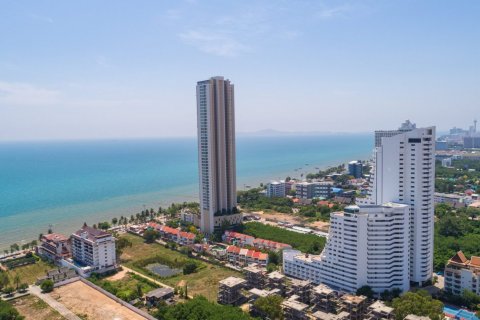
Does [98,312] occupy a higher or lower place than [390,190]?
lower

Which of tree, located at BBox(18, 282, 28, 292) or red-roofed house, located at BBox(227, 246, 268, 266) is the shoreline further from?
red-roofed house, located at BBox(227, 246, 268, 266)

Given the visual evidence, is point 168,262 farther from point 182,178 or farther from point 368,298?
point 182,178

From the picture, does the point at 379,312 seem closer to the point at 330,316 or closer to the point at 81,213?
the point at 330,316

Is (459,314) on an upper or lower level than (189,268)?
upper

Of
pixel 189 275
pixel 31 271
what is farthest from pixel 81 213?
pixel 189 275

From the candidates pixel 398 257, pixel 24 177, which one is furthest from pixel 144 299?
pixel 24 177

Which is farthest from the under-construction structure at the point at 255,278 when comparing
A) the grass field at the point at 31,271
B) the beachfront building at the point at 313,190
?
the beachfront building at the point at 313,190
